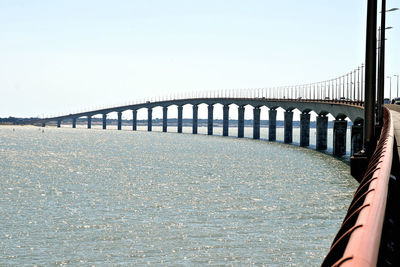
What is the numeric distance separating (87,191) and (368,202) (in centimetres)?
4502

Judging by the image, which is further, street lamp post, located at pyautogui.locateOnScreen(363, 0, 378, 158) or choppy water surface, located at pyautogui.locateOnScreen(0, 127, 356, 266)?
choppy water surface, located at pyautogui.locateOnScreen(0, 127, 356, 266)

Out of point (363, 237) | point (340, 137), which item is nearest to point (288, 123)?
point (340, 137)

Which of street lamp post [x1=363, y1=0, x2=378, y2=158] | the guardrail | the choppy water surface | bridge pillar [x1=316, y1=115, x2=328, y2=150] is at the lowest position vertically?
the choppy water surface

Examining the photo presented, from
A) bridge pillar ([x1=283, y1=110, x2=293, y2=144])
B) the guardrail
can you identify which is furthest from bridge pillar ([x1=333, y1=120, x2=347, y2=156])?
the guardrail

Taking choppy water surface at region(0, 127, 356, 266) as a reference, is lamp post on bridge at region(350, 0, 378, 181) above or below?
above

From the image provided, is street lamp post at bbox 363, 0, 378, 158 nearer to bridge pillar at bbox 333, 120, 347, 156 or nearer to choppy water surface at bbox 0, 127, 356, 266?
choppy water surface at bbox 0, 127, 356, 266

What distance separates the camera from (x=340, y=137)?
11194 centimetres

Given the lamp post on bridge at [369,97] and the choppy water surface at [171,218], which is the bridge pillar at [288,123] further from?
the lamp post on bridge at [369,97]

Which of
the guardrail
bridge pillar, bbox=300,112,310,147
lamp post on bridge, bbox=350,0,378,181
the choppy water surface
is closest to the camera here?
the guardrail

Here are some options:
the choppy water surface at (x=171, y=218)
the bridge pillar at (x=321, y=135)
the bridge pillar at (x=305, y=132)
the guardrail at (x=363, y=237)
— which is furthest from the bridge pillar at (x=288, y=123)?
the guardrail at (x=363, y=237)

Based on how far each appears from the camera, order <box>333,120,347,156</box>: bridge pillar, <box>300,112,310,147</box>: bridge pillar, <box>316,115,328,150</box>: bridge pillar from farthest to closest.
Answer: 1. <box>300,112,310,147</box>: bridge pillar
2. <box>316,115,328,150</box>: bridge pillar
3. <box>333,120,347,156</box>: bridge pillar

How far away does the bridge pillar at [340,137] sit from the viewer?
11075 cm

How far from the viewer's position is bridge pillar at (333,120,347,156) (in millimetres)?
110750

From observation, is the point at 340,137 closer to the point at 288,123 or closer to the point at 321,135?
the point at 321,135
